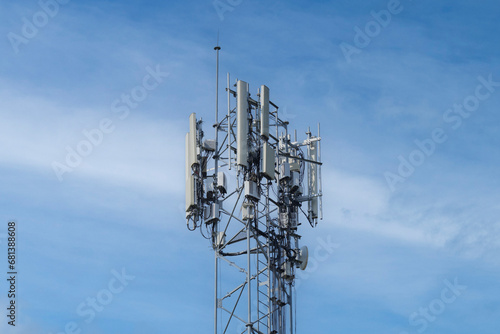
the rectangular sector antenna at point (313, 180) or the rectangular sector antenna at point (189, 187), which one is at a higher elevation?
the rectangular sector antenna at point (313, 180)

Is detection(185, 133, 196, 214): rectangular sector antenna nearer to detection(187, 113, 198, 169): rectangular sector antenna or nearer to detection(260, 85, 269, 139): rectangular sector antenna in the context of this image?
detection(187, 113, 198, 169): rectangular sector antenna

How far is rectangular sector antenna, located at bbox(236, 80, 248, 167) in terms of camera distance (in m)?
70.9

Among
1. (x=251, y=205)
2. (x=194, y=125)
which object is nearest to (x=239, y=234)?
(x=251, y=205)

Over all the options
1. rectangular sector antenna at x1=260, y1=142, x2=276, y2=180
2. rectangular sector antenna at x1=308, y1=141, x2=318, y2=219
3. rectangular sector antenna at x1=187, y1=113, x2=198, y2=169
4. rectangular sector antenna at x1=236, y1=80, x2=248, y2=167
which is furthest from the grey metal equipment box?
rectangular sector antenna at x1=308, y1=141, x2=318, y2=219

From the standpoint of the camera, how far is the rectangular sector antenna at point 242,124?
70.9 m

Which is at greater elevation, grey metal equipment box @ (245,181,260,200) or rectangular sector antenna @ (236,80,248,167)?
rectangular sector antenna @ (236,80,248,167)

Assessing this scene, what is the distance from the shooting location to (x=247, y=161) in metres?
71.4

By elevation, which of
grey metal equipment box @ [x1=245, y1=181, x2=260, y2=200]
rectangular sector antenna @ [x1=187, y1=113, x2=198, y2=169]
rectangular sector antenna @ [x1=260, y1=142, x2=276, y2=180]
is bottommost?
grey metal equipment box @ [x1=245, y1=181, x2=260, y2=200]

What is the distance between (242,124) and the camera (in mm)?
71188

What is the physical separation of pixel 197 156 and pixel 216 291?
708 centimetres

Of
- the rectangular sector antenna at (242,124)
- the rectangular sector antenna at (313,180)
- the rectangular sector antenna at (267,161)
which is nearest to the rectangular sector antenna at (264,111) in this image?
the rectangular sector antenna at (267,161)

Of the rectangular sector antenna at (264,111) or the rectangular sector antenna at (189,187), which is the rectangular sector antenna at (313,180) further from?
the rectangular sector antenna at (189,187)

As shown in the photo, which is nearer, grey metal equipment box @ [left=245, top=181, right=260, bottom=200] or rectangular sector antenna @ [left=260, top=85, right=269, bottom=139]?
grey metal equipment box @ [left=245, top=181, right=260, bottom=200]

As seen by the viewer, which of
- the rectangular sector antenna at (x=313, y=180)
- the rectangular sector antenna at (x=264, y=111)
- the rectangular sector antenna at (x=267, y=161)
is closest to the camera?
the rectangular sector antenna at (x=267, y=161)
